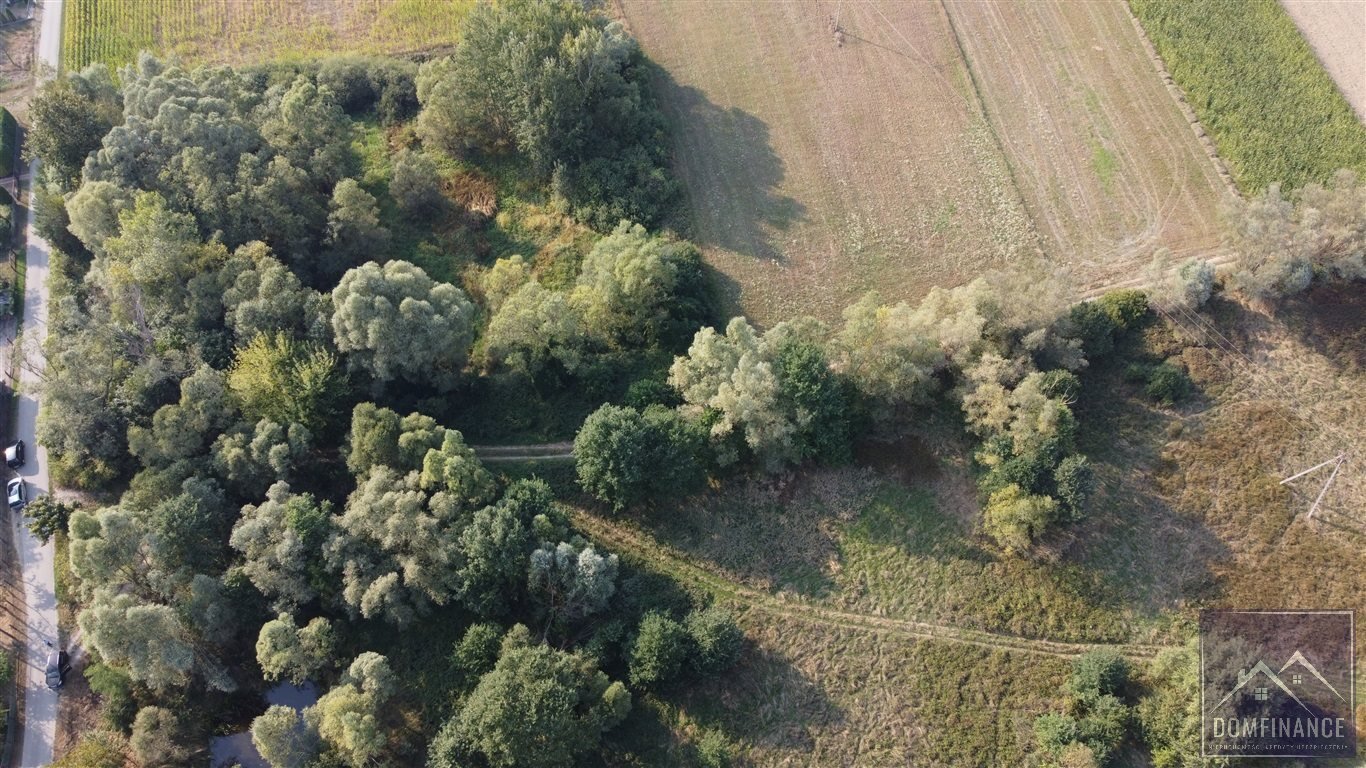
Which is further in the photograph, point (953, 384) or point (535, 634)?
point (953, 384)

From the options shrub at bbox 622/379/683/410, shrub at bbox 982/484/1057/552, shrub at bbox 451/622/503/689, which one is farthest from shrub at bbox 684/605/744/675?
shrub at bbox 982/484/1057/552

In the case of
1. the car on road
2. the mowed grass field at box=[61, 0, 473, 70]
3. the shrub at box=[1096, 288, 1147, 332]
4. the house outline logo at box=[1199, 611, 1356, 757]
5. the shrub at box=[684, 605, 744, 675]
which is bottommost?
the house outline logo at box=[1199, 611, 1356, 757]

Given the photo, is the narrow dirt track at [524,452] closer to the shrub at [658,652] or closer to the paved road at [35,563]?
the shrub at [658,652]

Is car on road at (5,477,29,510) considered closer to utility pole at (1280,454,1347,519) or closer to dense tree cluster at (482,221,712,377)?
dense tree cluster at (482,221,712,377)

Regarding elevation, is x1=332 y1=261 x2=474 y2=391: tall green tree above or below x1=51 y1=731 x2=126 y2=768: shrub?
above

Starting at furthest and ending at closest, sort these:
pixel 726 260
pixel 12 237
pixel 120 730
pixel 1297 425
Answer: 1. pixel 12 237
2. pixel 726 260
3. pixel 1297 425
4. pixel 120 730

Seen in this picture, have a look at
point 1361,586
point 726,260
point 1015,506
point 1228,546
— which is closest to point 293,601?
point 726,260

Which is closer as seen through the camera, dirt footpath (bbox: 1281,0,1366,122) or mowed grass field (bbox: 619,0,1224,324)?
mowed grass field (bbox: 619,0,1224,324)

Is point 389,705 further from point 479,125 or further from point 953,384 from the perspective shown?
point 479,125
